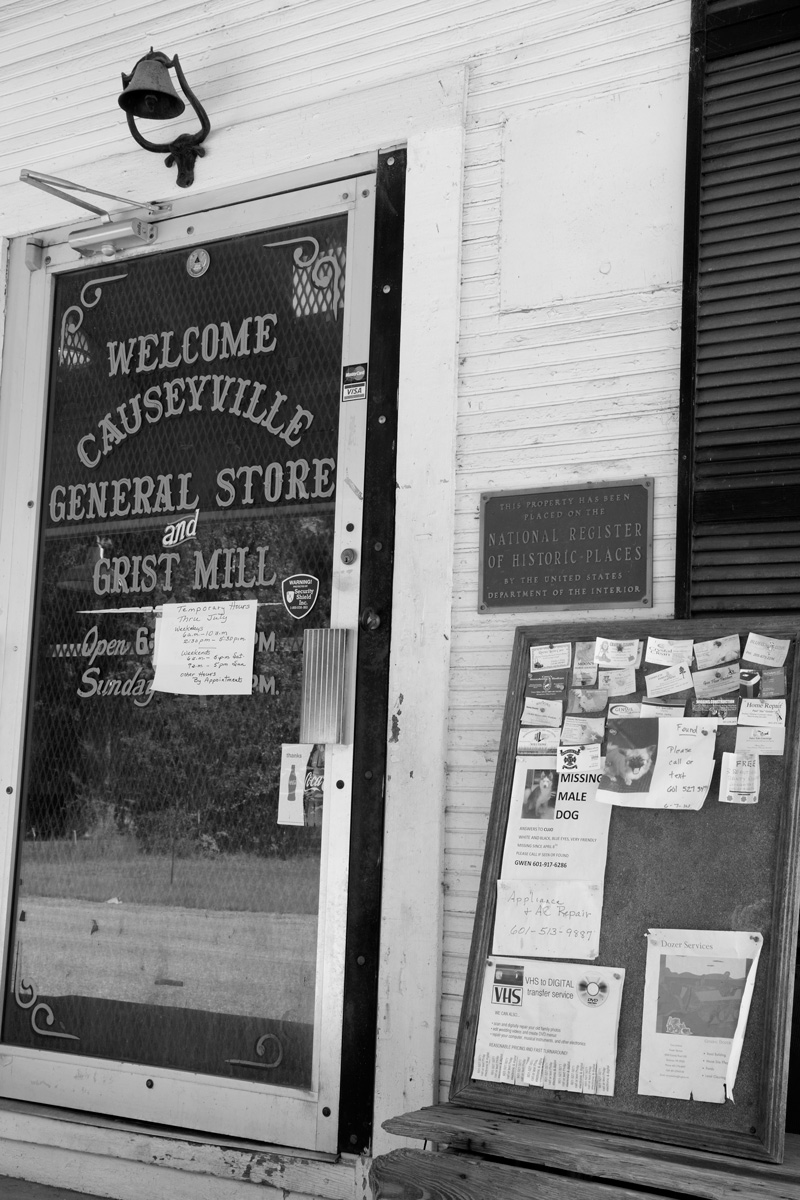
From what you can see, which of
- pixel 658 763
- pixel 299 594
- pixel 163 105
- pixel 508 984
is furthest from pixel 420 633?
pixel 163 105

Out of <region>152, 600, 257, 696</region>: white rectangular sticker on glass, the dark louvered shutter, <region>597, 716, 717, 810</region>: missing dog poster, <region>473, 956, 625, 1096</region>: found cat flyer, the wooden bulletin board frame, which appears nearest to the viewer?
the wooden bulletin board frame

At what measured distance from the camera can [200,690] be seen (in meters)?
3.96

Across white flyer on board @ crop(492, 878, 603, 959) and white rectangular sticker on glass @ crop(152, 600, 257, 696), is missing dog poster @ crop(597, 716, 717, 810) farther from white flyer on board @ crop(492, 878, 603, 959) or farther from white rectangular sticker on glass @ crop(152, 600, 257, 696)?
white rectangular sticker on glass @ crop(152, 600, 257, 696)

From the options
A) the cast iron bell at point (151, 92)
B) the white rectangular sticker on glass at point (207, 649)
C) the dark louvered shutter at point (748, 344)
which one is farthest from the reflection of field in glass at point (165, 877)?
the cast iron bell at point (151, 92)

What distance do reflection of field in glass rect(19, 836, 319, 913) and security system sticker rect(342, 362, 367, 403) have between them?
1333 millimetres

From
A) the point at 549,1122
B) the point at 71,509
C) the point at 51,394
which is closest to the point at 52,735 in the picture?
the point at 71,509

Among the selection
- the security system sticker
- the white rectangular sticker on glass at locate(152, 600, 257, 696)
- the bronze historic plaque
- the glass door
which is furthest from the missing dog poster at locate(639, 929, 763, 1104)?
the security system sticker

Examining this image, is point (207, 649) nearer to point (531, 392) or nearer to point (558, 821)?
point (531, 392)

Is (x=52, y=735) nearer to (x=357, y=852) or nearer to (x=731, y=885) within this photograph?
(x=357, y=852)

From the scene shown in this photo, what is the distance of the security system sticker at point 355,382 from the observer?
3781 millimetres

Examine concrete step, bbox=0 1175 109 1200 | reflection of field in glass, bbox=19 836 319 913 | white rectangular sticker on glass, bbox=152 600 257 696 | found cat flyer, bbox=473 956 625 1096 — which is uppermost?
white rectangular sticker on glass, bbox=152 600 257 696

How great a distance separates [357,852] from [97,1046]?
1.12 m

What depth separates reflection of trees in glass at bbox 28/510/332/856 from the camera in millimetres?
3822

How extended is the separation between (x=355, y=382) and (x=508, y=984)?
69.8 inches
